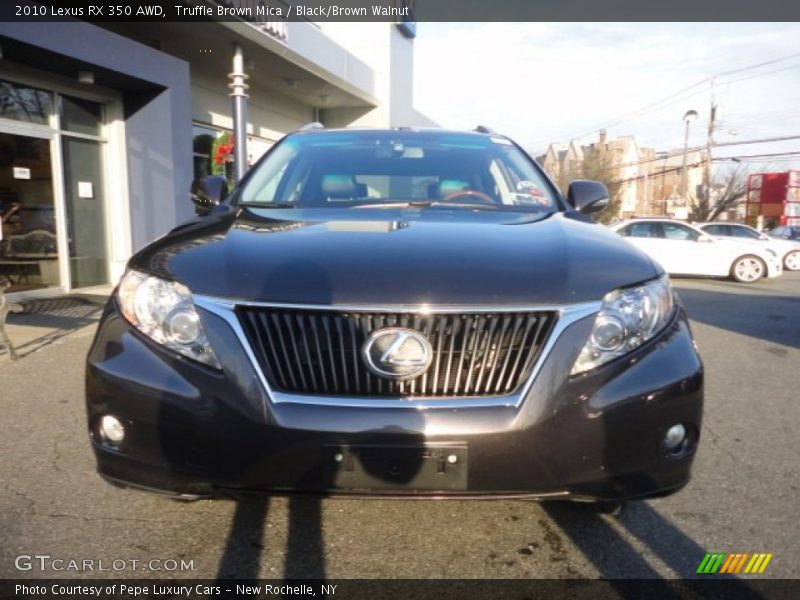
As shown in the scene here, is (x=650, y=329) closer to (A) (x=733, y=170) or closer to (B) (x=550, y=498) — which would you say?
(B) (x=550, y=498)

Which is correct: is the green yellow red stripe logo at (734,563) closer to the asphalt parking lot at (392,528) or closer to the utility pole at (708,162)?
the asphalt parking lot at (392,528)

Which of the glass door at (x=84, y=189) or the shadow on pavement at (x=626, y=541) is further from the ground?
the glass door at (x=84, y=189)

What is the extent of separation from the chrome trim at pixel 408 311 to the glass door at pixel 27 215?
781cm

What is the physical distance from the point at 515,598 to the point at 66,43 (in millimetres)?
8199

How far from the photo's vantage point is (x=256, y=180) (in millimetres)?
3373

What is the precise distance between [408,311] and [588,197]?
182 centimetres

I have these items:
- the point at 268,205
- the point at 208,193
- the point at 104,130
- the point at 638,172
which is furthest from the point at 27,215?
the point at 638,172

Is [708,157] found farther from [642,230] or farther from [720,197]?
[642,230]

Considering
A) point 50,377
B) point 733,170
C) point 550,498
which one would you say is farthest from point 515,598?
point 733,170

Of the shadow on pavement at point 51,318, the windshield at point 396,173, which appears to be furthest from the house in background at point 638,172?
the windshield at point 396,173

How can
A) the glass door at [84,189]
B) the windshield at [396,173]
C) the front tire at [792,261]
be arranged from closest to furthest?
1. the windshield at [396,173]
2. the glass door at [84,189]
3. the front tire at [792,261]

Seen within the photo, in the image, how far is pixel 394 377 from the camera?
1.88 metres

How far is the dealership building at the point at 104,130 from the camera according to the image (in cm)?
821

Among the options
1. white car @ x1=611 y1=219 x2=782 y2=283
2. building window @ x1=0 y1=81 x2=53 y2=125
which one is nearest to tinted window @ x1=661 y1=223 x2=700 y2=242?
white car @ x1=611 y1=219 x2=782 y2=283
